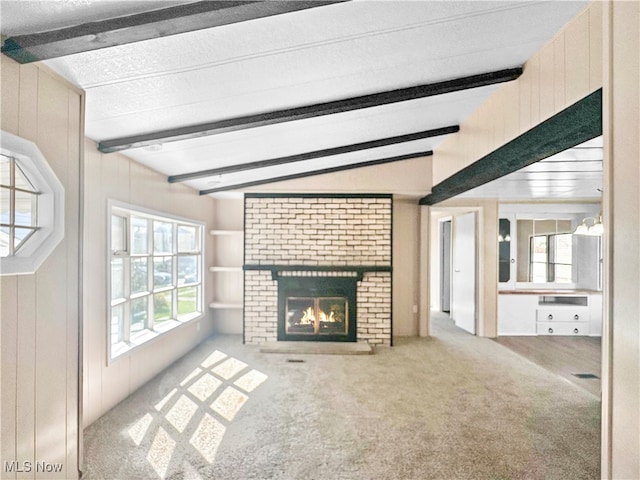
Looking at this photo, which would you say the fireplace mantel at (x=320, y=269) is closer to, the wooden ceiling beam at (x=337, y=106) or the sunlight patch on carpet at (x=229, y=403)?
the sunlight patch on carpet at (x=229, y=403)

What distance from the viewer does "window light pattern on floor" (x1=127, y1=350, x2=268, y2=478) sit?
2.44 m

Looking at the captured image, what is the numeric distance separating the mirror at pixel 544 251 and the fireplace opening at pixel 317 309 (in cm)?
339

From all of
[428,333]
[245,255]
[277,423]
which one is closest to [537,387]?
[428,333]

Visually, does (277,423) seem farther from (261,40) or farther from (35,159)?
(261,40)

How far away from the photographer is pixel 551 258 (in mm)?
6195

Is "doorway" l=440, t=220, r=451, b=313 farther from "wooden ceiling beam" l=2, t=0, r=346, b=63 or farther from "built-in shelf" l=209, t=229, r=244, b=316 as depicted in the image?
"wooden ceiling beam" l=2, t=0, r=346, b=63

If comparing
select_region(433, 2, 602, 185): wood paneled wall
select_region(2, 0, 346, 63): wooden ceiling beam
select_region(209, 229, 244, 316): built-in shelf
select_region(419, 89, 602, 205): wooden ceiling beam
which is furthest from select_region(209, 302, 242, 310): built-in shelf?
select_region(2, 0, 346, 63): wooden ceiling beam

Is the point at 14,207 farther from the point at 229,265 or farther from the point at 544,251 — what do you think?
the point at 544,251

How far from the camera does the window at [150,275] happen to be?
3305 millimetres

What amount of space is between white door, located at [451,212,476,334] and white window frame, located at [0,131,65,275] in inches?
223

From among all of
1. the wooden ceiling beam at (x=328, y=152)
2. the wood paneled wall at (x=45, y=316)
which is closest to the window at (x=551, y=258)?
the wooden ceiling beam at (x=328, y=152)

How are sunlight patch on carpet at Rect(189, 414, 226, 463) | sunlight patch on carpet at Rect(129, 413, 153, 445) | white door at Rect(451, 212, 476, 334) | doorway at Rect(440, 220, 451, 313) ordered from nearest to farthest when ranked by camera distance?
sunlight patch on carpet at Rect(189, 414, 226, 463) → sunlight patch on carpet at Rect(129, 413, 153, 445) → white door at Rect(451, 212, 476, 334) → doorway at Rect(440, 220, 451, 313)

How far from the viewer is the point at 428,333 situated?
5500 millimetres

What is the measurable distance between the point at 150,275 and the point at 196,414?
5.35 feet
